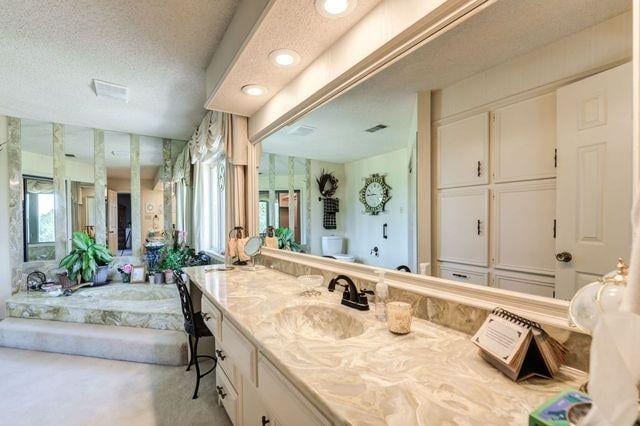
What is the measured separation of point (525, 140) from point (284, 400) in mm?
1084

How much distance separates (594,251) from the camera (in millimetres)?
746

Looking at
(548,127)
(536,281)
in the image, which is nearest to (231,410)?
(536,281)

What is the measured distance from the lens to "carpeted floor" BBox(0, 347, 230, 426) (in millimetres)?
1859

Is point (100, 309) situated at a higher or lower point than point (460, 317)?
lower

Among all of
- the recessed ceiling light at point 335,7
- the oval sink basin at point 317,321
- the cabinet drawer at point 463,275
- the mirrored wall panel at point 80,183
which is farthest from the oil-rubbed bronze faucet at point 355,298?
the mirrored wall panel at point 80,183

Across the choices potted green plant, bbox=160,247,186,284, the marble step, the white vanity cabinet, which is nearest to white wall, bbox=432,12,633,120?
the white vanity cabinet

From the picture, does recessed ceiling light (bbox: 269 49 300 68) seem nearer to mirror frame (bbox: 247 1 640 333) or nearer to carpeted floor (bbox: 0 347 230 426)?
mirror frame (bbox: 247 1 640 333)

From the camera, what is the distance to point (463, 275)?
1.04 m

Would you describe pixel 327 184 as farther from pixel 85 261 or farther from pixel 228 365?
pixel 85 261

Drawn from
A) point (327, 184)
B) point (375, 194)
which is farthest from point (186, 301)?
point (375, 194)

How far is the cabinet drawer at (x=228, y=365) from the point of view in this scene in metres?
1.46

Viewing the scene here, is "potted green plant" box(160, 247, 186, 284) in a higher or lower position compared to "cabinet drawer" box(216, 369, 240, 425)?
higher

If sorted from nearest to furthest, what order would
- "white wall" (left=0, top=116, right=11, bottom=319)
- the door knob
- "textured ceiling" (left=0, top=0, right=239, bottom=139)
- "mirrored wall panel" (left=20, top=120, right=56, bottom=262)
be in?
the door knob < "textured ceiling" (left=0, top=0, right=239, bottom=139) < "white wall" (left=0, top=116, right=11, bottom=319) < "mirrored wall panel" (left=20, top=120, right=56, bottom=262)

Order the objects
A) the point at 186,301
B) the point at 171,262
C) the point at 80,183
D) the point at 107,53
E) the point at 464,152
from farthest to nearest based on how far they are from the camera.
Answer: the point at 171,262 → the point at 80,183 → the point at 107,53 → the point at 186,301 → the point at 464,152
